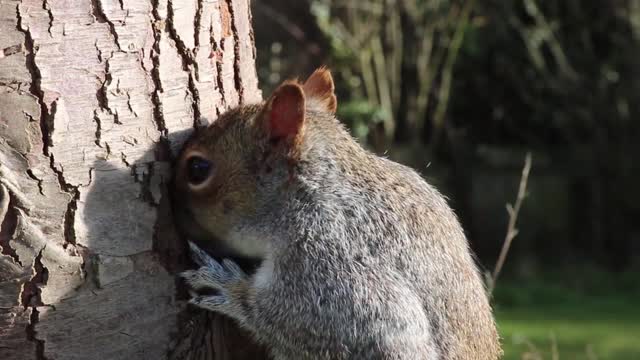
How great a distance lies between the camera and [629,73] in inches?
361

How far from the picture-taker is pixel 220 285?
2.76m

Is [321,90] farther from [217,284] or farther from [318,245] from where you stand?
[217,284]

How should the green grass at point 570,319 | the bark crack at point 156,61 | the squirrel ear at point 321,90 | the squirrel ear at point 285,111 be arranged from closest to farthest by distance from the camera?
1. the bark crack at point 156,61
2. the squirrel ear at point 285,111
3. the squirrel ear at point 321,90
4. the green grass at point 570,319

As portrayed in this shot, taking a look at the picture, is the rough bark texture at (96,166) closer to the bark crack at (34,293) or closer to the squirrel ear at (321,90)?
the bark crack at (34,293)

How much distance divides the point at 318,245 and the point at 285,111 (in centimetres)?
30

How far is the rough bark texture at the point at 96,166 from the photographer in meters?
2.42

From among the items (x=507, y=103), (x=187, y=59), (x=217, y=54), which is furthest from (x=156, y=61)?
(x=507, y=103)

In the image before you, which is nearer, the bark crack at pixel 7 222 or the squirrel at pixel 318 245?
the bark crack at pixel 7 222

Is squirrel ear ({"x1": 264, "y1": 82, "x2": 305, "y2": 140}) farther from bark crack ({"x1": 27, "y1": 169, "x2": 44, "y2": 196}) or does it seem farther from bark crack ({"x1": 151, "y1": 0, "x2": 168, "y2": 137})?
bark crack ({"x1": 27, "y1": 169, "x2": 44, "y2": 196})

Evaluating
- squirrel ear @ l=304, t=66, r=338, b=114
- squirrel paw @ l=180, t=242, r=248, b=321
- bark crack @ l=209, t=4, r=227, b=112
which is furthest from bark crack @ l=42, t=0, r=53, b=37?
squirrel ear @ l=304, t=66, r=338, b=114

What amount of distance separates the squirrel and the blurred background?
5.76m

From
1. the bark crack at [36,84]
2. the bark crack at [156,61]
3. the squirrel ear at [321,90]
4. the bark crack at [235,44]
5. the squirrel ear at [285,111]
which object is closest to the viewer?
the bark crack at [36,84]

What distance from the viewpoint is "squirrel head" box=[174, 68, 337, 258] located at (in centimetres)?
279

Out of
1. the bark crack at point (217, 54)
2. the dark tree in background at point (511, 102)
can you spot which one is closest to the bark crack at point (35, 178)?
the bark crack at point (217, 54)
